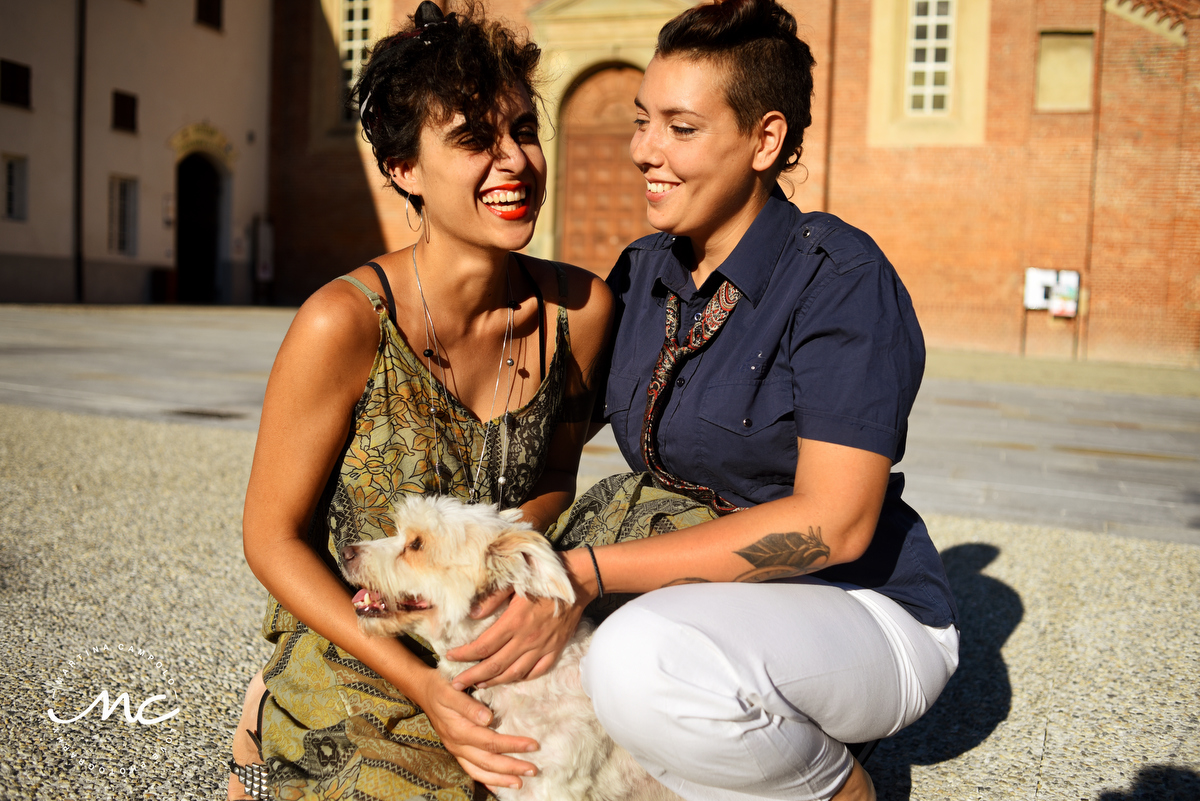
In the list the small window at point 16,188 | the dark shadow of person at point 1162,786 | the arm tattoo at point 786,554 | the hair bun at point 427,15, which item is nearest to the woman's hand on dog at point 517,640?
the arm tattoo at point 786,554

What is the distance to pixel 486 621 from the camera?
187 centimetres

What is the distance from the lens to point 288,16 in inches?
934

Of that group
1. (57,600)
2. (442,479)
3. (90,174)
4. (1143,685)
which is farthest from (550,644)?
(90,174)

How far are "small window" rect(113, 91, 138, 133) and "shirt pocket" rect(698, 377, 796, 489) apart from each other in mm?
23394

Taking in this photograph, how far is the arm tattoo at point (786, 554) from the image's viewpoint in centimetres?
181

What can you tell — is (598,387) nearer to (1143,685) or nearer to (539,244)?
(1143,685)

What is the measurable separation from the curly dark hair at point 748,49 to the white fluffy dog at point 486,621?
3.68 feet

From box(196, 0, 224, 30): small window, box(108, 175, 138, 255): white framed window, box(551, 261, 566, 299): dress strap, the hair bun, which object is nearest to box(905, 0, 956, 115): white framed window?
box(196, 0, 224, 30): small window

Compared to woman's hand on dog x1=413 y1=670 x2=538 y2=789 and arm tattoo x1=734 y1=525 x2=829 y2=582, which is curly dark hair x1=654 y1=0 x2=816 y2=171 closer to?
arm tattoo x1=734 y1=525 x2=829 y2=582

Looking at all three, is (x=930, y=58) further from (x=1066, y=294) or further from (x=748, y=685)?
(x=748, y=685)

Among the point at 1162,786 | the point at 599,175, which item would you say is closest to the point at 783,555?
the point at 1162,786

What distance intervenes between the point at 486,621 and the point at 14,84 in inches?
889

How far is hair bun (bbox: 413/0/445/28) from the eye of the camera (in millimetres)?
2240

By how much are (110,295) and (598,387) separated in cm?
2258
